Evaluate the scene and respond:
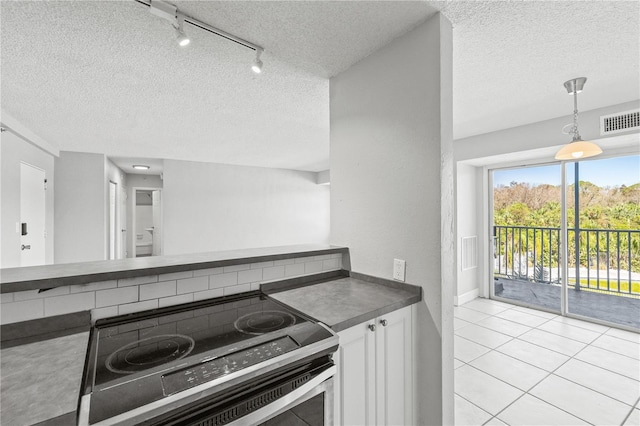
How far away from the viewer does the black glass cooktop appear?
0.93 metres

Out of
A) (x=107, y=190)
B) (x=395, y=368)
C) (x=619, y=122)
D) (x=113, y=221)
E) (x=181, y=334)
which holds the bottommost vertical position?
(x=395, y=368)

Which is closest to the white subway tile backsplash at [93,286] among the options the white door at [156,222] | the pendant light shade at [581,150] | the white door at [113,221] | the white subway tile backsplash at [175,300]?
the white subway tile backsplash at [175,300]

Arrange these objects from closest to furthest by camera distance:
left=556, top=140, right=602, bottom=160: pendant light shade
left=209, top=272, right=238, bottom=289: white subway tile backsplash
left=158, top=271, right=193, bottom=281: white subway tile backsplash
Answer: left=158, top=271, right=193, bottom=281: white subway tile backsplash, left=209, top=272, right=238, bottom=289: white subway tile backsplash, left=556, top=140, right=602, bottom=160: pendant light shade

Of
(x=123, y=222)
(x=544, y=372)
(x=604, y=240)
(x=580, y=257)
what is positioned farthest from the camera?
(x=123, y=222)

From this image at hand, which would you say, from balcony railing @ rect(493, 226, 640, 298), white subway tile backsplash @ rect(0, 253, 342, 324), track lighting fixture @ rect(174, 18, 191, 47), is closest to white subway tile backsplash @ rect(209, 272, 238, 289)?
white subway tile backsplash @ rect(0, 253, 342, 324)

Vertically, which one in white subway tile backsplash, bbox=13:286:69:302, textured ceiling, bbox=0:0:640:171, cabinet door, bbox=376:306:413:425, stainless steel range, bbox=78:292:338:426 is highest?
textured ceiling, bbox=0:0:640:171

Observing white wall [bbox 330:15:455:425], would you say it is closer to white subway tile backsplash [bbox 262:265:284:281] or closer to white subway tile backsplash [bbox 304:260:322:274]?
white subway tile backsplash [bbox 304:260:322:274]

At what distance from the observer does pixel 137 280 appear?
1356 millimetres

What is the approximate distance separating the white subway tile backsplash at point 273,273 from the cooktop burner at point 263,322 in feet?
1.21

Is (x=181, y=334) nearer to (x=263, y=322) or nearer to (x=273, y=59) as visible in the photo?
(x=263, y=322)

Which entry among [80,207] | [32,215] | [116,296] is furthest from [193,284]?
[80,207]

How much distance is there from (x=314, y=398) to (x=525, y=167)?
4561 mm

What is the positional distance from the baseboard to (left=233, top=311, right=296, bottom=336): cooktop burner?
3620 millimetres

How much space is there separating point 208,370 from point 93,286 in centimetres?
79
